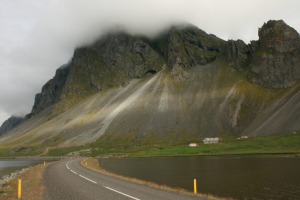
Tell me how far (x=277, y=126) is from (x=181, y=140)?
55863mm

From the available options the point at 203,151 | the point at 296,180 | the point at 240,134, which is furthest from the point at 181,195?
the point at 240,134

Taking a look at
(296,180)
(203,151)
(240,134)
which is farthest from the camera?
(240,134)

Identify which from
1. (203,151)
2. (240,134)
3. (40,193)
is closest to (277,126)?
(240,134)

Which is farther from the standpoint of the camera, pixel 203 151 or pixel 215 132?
pixel 215 132

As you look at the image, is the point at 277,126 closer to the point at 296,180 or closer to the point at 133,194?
the point at 296,180

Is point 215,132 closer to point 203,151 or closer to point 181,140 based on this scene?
point 181,140

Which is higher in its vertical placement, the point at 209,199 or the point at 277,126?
the point at 277,126

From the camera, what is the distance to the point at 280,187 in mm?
40625

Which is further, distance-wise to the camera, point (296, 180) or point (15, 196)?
point (296, 180)

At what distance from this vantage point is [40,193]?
3484 cm

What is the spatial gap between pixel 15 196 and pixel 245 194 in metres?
23.4

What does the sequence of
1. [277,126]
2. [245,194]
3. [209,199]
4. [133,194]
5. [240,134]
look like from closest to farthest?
[209,199]
[133,194]
[245,194]
[277,126]
[240,134]

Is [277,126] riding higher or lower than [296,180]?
higher

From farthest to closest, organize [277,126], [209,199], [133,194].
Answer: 1. [277,126]
2. [133,194]
3. [209,199]
